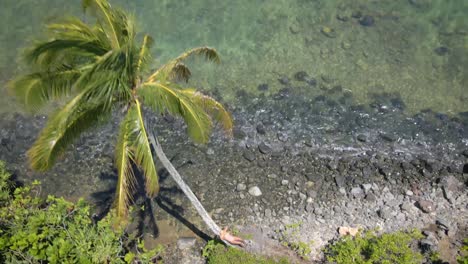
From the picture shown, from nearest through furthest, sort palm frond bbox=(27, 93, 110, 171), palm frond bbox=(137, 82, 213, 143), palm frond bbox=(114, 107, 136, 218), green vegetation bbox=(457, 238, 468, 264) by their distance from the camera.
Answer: palm frond bbox=(27, 93, 110, 171)
palm frond bbox=(114, 107, 136, 218)
palm frond bbox=(137, 82, 213, 143)
green vegetation bbox=(457, 238, 468, 264)

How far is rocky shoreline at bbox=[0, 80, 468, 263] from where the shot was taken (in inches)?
520

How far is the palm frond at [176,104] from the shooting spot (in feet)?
30.1

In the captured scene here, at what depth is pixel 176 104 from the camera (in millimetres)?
9297

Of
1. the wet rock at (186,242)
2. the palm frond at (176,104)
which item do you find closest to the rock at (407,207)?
the wet rock at (186,242)

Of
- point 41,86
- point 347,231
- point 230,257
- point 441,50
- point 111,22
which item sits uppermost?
point 111,22

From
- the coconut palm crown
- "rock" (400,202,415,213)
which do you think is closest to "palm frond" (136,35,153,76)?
the coconut palm crown

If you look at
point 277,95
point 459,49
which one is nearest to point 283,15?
point 277,95

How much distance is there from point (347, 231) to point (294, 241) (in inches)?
58.4

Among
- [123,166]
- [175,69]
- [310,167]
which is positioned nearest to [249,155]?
[310,167]

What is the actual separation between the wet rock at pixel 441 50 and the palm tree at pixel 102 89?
1252cm

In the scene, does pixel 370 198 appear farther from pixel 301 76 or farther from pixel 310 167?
pixel 301 76

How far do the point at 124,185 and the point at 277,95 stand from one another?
9.48 meters

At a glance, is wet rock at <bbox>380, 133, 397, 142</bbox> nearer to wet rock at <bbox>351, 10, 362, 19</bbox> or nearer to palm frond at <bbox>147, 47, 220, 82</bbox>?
wet rock at <bbox>351, 10, 362, 19</bbox>

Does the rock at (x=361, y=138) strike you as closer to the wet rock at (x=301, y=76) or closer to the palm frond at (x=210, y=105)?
the wet rock at (x=301, y=76)
